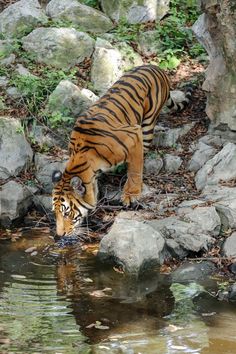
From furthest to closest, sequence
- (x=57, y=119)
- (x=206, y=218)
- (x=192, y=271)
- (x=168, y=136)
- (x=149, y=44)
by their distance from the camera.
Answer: (x=149, y=44), (x=168, y=136), (x=57, y=119), (x=206, y=218), (x=192, y=271)

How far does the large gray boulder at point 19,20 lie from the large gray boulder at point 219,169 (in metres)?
4.34

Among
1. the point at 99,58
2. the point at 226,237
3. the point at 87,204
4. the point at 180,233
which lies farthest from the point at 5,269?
the point at 99,58

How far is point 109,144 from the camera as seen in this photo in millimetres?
7668

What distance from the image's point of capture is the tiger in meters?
7.38

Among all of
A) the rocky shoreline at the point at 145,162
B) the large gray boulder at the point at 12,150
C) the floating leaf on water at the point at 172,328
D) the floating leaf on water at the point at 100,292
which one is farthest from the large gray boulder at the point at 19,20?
the floating leaf on water at the point at 172,328

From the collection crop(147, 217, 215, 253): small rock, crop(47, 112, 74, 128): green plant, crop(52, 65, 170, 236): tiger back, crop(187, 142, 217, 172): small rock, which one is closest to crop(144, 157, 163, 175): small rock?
crop(52, 65, 170, 236): tiger back

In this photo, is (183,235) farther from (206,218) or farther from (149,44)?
(149,44)

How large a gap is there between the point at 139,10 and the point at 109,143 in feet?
15.5

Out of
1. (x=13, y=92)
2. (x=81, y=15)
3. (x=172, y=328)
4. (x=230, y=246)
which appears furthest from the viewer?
(x=81, y=15)

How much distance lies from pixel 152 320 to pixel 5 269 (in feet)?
6.12

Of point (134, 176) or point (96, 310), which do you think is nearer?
point (96, 310)

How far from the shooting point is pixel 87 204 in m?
7.50

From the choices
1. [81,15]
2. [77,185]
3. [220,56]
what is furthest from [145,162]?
[81,15]

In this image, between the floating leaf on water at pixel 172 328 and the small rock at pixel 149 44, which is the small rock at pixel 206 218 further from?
the small rock at pixel 149 44
